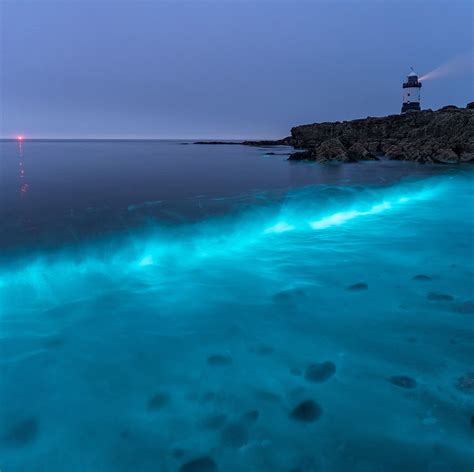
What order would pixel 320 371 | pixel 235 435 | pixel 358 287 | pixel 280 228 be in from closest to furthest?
1. pixel 235 435
2. pixel 320 371
3. pixel 358 287
4. pixel 280 228

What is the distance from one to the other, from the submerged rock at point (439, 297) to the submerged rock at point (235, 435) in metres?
3.95

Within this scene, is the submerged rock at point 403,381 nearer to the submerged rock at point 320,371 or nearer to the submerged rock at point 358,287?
the submerged rock at point 320,371

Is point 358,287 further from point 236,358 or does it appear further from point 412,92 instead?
point 412,92

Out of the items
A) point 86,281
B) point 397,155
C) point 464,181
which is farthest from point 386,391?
point 397,155

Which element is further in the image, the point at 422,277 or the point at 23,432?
the point at 422,277

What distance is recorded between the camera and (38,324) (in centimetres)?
491

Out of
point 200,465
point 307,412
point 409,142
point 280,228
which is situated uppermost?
point 409,142

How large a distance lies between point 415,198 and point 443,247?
10092mm

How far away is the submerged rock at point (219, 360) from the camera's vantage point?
3.88 meters

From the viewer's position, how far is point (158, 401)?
131 inches

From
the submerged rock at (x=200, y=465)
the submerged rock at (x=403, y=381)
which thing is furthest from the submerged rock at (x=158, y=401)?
the submerged rock at (x=403, y=381)

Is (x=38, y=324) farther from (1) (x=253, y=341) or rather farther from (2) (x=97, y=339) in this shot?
(1) (x=253, y=341)

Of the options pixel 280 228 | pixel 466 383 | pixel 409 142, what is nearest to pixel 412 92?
pixel 409 142

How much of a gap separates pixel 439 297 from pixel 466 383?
2.29 m
